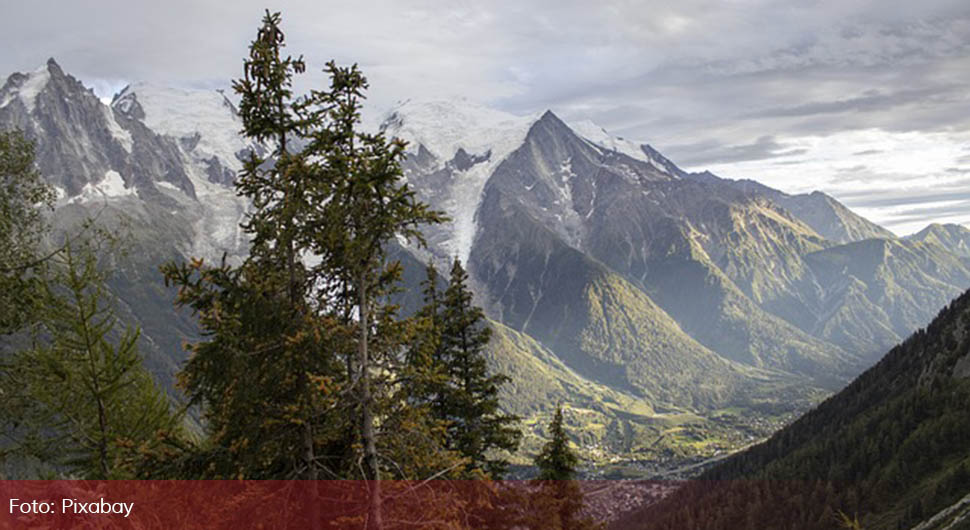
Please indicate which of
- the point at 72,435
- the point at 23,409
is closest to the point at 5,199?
the point at 23,409

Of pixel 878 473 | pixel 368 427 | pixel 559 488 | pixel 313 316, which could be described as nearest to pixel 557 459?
pixel 559 488

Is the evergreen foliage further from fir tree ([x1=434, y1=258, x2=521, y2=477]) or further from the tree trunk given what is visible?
the tree trunk

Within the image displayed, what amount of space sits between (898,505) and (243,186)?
579ft

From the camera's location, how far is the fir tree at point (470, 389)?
28.2 metres

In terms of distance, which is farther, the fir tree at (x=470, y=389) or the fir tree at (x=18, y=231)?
the fir tree at (x=470, y=389)

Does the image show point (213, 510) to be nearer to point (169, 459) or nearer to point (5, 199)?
point (169, 459)

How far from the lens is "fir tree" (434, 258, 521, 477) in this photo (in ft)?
92.4

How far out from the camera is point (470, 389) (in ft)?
97.5

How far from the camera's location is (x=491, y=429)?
2902 cm

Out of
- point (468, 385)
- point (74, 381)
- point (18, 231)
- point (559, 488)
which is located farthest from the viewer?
point (559, 488)

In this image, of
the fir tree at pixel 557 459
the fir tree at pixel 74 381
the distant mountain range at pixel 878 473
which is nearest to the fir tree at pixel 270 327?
the fir tree at pixel 74 381

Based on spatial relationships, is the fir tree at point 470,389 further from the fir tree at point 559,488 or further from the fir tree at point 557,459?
the fir tree at point 559,488

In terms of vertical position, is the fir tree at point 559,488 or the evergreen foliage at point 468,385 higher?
the evergreen foliage at point 468,385

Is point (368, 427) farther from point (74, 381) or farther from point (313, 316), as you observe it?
point (74, 381)
